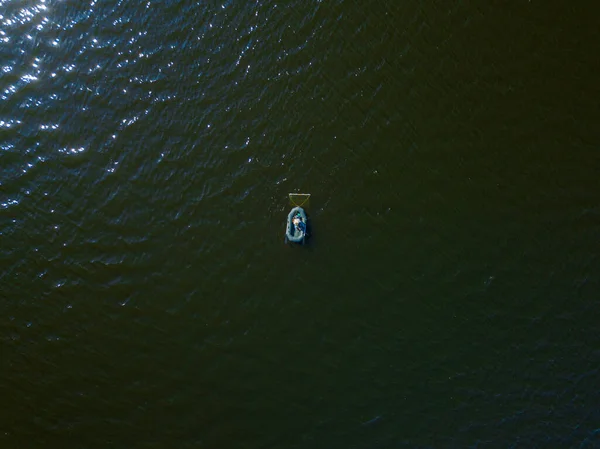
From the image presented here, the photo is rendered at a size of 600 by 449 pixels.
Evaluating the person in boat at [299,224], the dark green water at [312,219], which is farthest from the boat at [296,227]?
the dark green water at [312,219]

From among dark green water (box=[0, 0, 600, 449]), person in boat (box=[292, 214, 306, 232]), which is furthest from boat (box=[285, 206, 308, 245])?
dark green water (box=[0, 0, 600, 449])

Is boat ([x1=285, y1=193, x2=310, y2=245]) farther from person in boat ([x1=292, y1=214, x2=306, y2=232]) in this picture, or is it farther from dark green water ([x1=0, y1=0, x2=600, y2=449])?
dark green water ([x1=0, y1=0, x2=600, y2=449])

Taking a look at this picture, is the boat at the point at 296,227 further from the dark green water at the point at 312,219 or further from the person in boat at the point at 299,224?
the dark green water at the point at 312,219

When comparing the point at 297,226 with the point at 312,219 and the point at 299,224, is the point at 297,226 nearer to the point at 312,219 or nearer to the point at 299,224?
the point at 299,224

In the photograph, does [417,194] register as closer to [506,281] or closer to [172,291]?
[506,281]

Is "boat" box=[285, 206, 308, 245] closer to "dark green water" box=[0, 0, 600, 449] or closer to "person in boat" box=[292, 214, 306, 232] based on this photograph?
"person in boat" box=[292, 214, 306, 232]

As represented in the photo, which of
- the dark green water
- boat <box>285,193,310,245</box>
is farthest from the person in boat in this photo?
the dark green water

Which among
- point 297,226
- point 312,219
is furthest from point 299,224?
point 312,219
